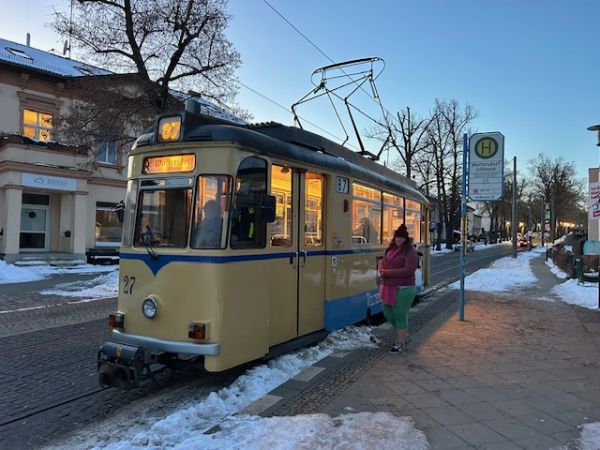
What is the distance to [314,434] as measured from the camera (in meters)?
4.00

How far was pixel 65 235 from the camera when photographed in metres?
23.4

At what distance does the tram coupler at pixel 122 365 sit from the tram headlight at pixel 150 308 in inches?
14.2

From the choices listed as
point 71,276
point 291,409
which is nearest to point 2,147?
point 71,276

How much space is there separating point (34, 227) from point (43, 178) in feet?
9.44

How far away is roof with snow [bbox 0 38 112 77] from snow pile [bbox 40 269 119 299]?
10606 mm

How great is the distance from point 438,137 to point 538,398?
4471cm

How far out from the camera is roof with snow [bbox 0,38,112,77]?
913 inches

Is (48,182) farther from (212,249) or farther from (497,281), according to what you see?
(212,249)

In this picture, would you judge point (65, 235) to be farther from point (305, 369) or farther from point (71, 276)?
point (305, 369)

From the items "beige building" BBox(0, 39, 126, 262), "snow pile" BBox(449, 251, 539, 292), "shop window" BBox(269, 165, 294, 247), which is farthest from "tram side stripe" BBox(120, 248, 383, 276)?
"beige building" BBox(0, 39, 126, 262)

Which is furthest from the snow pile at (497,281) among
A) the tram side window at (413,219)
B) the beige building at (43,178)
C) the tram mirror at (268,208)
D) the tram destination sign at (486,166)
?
the beige building at (43,178)

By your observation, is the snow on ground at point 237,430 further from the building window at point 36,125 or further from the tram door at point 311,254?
the building window at point 36,125

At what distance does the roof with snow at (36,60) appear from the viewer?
76.0 feet

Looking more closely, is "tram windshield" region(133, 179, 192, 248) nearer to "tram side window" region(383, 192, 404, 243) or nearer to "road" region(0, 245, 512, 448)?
"road" region(0, 245, 512, 448)
